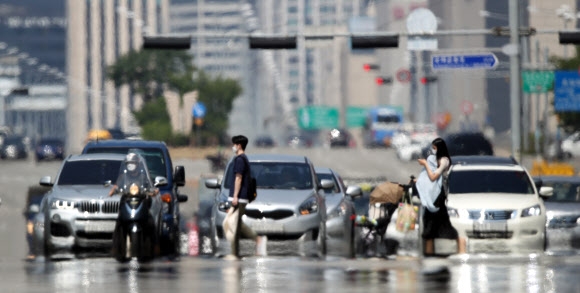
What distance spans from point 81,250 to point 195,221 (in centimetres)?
1280

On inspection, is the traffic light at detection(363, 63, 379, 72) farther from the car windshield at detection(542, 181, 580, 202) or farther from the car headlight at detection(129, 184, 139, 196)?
the car headlight at detection(129, 184, 139, 196)

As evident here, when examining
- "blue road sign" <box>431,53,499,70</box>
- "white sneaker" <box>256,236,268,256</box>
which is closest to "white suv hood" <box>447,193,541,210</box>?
"white sneaker" <box>256,236,268,256</box>

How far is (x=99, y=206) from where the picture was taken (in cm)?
2253

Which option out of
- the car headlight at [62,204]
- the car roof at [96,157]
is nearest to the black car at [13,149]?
the car roof at [96,157]

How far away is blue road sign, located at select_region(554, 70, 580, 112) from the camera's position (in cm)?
5991

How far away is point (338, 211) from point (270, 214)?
1.79 m

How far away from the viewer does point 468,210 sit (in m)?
22.5

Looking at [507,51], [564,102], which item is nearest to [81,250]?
[507,51]

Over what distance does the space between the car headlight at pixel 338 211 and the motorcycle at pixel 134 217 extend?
3156 millimetres

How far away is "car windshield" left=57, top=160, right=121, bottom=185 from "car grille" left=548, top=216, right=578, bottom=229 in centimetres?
698

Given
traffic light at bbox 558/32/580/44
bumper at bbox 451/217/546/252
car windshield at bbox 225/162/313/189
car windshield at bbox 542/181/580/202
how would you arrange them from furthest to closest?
traffic light at bbox 558/32/580/44
car windshield at bbox 542/181/580/202
car windshield at bbox 225/162/313/189
bumper at bbox 451/217/546/252

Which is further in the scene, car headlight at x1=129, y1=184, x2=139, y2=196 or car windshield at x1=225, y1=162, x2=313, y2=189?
car windshield at x1=225, y1=162, x2=313, y2=189

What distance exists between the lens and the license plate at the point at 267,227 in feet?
71.8

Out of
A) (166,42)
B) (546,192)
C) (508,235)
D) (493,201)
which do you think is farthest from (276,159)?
(166,42)
